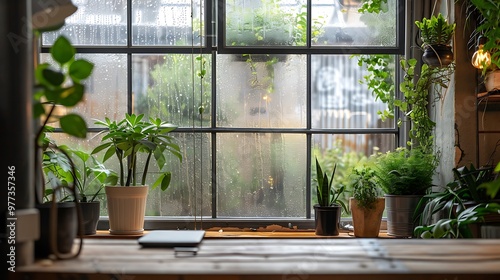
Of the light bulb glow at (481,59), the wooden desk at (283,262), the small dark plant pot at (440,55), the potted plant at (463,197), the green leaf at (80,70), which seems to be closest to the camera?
the wooden desk at (283,262)

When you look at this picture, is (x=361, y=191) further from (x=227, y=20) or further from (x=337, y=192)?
(x=227, y=20)

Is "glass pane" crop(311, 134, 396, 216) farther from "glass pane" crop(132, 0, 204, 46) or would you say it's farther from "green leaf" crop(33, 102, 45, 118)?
"green leaf" crop(33, 102, 45, 118)

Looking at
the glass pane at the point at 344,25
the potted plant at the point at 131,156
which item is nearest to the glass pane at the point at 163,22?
the potted plant at the point at 131,156

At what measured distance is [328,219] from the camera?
13.3ft

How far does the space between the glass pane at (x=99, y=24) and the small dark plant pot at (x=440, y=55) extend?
6.50ft

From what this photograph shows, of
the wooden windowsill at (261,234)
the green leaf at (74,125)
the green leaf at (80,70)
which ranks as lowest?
the wooden windowsill at (261,234)

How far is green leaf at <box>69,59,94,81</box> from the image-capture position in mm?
1854

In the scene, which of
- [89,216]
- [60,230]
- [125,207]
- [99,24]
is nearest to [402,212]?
[125,207]

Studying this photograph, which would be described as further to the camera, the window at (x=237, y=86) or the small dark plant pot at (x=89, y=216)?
the window at (x=237, y=86)

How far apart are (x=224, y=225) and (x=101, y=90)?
1210 millimetres

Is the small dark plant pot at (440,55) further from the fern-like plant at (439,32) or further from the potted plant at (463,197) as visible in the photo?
the potted plant at (463,197)

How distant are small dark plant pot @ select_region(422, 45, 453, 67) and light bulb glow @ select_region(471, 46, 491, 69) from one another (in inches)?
7.9

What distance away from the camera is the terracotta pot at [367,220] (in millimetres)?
4043

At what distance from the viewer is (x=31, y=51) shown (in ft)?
5.82
